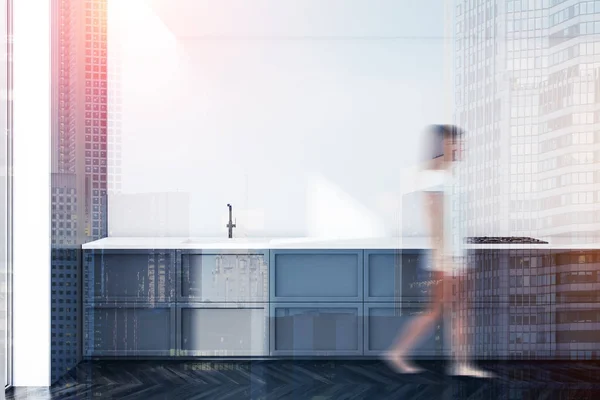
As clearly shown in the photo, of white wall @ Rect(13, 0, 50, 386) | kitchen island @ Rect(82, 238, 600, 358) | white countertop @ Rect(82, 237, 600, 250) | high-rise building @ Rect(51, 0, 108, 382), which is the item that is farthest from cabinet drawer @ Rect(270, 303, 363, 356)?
white wall @ Rect(13, 0, 50, 386)

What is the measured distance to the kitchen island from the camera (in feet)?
6.91

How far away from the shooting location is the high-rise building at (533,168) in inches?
78.9

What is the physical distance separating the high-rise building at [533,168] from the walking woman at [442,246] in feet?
0.17

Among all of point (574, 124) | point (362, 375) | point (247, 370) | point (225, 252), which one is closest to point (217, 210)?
point (225, 252)

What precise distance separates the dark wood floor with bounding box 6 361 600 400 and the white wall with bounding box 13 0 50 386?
270mm

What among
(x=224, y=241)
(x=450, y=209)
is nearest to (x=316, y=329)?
(x=224, y=241)

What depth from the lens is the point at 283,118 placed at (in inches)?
87.4

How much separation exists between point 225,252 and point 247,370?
527mm

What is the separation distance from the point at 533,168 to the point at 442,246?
491 mm

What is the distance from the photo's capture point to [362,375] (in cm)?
217

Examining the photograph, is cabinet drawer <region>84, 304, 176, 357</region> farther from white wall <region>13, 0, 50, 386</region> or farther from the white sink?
the white sink

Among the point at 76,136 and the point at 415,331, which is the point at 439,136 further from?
the point at 76,136

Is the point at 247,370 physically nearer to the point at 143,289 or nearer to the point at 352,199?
the point at 143,289

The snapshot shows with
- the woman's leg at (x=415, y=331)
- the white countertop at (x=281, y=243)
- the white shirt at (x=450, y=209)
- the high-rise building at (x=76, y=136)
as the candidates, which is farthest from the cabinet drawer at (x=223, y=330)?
the white shirt at (x=450, y=209)
